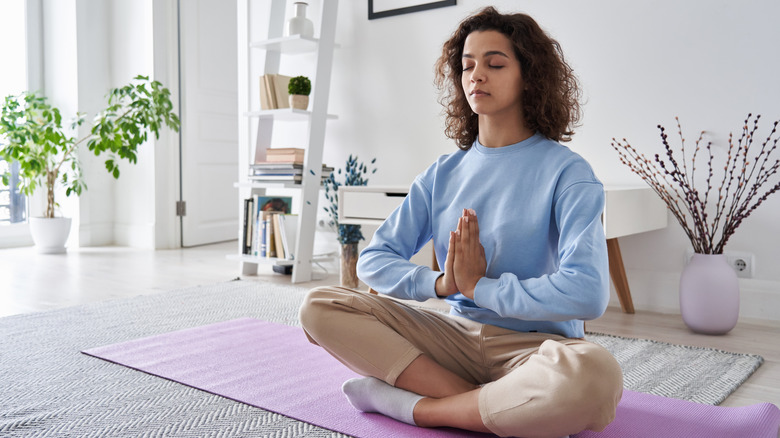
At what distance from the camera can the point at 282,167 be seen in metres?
3.29

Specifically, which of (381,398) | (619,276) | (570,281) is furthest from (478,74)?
(619,276)

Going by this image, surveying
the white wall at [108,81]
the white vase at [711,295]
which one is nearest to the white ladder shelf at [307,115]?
the white wall at [108,81]

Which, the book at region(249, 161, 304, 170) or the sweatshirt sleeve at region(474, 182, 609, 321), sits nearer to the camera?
the sweatshirt sleeve at region(474, 182, 609, 321)

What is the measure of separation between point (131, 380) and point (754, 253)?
215cm

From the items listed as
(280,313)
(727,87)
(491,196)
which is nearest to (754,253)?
(727,87)

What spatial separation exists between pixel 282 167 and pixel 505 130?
2.07m

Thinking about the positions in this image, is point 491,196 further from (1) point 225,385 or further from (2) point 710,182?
(2) point 710,182

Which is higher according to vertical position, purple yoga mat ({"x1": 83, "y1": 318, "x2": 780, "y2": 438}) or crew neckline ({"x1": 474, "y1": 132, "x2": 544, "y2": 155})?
crew neckline ({"x1": 474, "y1": 132, "x2": 544, "y2": 155})

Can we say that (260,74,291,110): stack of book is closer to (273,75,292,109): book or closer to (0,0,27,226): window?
(273,75,292,109): book

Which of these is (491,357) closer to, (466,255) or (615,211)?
(466,255)

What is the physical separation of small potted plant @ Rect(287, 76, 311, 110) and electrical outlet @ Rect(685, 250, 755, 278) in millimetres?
1970

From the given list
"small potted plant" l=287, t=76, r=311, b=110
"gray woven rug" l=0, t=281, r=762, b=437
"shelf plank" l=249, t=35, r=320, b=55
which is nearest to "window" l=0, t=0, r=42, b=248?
"shelf plank" l=249, t=35, r=320, b=55

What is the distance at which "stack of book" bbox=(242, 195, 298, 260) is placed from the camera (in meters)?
3.31

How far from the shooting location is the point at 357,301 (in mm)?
1317
